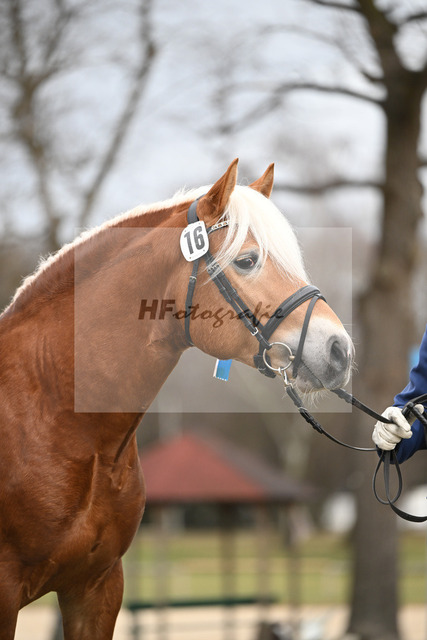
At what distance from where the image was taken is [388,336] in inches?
390

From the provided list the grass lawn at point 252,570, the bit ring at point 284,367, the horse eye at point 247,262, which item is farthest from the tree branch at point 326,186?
the bit ring at point 284,367

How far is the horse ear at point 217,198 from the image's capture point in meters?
2.97

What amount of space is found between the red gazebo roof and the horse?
808cm

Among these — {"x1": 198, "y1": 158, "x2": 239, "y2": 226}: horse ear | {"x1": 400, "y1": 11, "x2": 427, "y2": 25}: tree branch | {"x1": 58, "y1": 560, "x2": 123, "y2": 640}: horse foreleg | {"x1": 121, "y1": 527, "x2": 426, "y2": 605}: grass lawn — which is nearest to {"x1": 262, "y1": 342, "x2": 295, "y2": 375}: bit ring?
{"x1": 198, "y1": 158, "x2": 239, "y2": 226}: horse ear

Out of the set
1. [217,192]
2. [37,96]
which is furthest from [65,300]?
[37,96]

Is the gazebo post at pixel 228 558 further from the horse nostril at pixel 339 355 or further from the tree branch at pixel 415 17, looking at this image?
the horse nostril at pixel 339 355

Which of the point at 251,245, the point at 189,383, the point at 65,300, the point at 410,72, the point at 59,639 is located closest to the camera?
the point at 251,245

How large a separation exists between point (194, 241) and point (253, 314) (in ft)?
1.24

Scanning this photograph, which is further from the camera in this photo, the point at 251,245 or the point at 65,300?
the point at 65,300

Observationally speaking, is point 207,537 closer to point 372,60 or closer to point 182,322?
point 372,60

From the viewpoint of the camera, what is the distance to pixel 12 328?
325cm

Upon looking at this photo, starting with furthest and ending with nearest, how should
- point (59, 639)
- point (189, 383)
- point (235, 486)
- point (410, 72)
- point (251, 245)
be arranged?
point (189, 383)
point (235, 486)
point (410, 72)
point (59, 639)
point (251, 245)

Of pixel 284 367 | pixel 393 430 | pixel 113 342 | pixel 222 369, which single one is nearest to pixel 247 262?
pixel 284 367

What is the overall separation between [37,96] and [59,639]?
6214 mm
